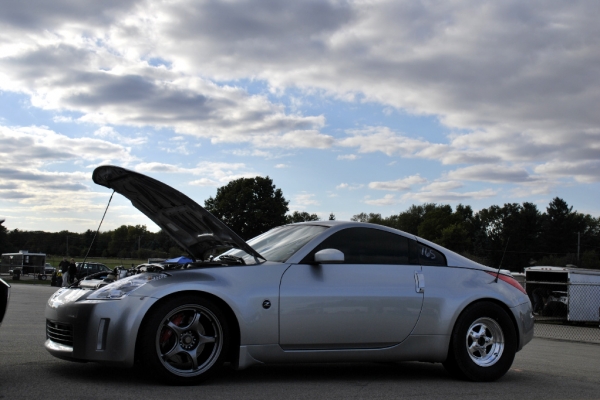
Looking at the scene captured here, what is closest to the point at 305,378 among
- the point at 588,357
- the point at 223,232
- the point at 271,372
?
the point at 271,372

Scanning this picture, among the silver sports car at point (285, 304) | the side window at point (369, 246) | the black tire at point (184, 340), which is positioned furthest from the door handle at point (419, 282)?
the black tire at point (184, 340)

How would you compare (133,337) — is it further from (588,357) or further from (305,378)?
(588,357)

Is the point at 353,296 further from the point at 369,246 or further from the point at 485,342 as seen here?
the point at 485,342

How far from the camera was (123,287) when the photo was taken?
5406 mm

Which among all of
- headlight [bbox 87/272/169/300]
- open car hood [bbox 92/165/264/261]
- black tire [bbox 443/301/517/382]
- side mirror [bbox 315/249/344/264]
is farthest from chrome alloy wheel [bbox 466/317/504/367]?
headlight [bbox 87/272/169/300]

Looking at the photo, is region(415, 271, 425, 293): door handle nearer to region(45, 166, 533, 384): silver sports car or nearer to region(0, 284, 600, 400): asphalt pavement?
region(45, 166, 533, 384): silver sports car

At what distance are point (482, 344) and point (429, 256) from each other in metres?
0.97

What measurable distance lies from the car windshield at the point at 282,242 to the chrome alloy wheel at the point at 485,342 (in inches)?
67.8

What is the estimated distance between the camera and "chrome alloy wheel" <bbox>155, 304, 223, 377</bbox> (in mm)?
Result: 5297

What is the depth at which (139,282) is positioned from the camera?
17.8 feet

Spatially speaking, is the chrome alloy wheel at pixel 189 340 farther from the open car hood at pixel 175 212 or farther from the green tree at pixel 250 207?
the green tree at pixel 250 207

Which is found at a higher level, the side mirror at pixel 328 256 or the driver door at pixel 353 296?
the side mirror at pixel 328 256

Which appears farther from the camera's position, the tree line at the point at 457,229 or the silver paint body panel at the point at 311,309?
the tree line at the point at 457,229

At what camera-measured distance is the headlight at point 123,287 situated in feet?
17.5
